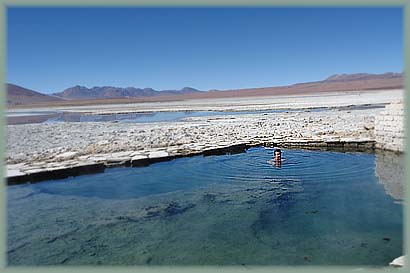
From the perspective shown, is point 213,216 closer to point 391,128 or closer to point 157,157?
point 157,157

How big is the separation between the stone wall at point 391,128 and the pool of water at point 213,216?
48 centimetres

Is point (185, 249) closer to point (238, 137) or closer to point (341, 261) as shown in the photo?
point (341, 261)

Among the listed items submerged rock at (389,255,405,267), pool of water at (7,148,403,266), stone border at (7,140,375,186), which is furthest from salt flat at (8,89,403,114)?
submerged rock at (389,255,405,267)

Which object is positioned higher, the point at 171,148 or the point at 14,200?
the point at 171,148

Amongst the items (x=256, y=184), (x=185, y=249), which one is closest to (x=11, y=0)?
(x=185, y=249)

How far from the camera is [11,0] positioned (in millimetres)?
4027

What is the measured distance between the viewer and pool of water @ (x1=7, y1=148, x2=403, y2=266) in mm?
4109

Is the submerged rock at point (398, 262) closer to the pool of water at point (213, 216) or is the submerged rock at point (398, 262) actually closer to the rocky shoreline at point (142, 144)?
the pool of water at point (213, 216)

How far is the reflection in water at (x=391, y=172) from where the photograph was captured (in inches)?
227

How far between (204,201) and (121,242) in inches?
60.2

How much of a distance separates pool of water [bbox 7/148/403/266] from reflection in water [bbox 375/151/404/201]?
0.09 feet

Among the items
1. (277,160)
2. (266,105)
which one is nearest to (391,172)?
(277,160)

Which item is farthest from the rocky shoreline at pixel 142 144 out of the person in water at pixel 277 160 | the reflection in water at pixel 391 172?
the person in water at pixel 277 160

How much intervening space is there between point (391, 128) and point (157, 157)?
456cm
